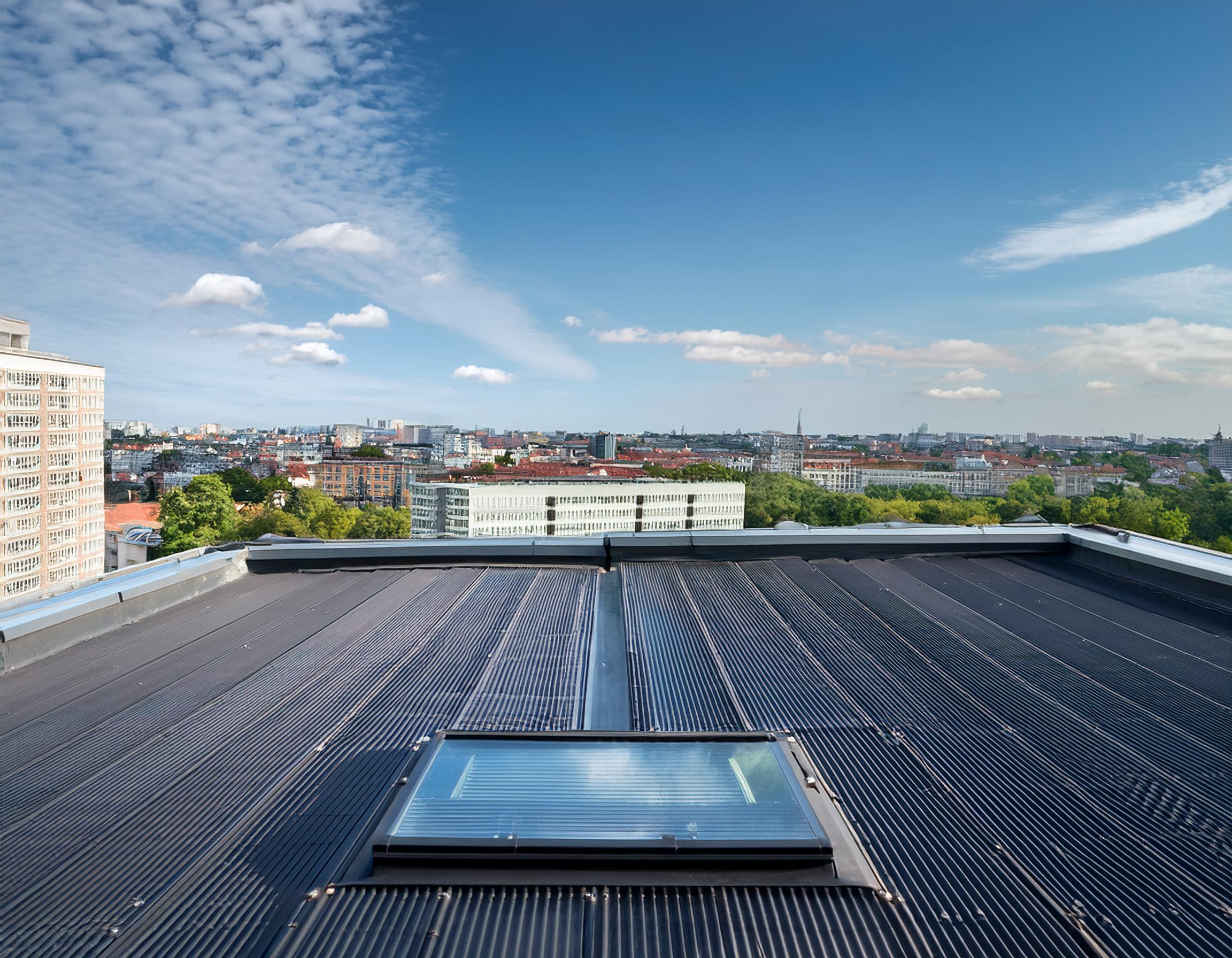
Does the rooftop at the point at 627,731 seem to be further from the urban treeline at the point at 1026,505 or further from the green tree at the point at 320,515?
the green tree at the point at 320,515

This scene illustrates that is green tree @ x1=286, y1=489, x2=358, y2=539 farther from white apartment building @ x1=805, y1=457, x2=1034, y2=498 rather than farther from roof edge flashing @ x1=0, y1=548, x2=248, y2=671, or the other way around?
white apartment building @ x1=805, y1=457, x2=1034, y2=498

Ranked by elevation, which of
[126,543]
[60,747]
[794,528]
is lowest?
[126,543]

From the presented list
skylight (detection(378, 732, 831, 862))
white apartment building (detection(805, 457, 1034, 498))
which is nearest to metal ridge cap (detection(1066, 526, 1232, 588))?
skylight (detection(378, 732, 831, 862))

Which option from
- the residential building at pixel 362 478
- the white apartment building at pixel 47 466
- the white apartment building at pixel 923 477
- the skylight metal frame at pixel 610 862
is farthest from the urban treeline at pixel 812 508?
the skylight metal frame at pixel 610 862

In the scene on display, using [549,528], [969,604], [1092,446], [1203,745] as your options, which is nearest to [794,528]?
[969,604]

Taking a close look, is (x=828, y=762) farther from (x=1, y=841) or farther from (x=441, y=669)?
(x=1, y=841)

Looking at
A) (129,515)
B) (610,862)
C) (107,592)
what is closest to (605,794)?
(610,862)
